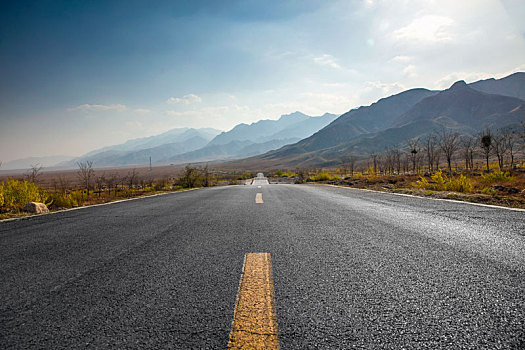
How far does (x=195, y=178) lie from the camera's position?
82.7ft

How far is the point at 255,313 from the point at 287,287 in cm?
43

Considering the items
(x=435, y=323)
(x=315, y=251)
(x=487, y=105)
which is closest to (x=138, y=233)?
(x=315, y=251)

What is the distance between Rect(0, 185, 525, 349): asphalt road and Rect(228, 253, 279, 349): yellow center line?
5 cm

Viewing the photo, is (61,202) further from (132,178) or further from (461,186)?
(461,186)

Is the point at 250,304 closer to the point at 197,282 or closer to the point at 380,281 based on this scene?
the point at 197,282

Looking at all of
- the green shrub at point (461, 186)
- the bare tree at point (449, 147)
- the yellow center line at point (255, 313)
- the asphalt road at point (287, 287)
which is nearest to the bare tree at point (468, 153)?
the bare tree at point (449, 147)

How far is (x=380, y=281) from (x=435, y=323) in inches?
22.4

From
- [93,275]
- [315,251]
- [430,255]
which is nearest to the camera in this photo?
[93,275]

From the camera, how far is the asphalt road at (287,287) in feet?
4.54

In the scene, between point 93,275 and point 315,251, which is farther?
point 315,251

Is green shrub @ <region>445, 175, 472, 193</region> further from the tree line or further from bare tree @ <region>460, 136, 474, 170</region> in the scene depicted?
bare tree @ <region>460, 136, 474, 170</region>

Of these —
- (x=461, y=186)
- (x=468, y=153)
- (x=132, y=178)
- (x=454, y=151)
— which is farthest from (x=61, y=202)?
(x=468, y=153)

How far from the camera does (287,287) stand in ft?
6.38

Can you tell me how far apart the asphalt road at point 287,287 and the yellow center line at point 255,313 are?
0.05 metres
